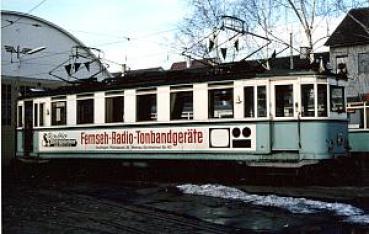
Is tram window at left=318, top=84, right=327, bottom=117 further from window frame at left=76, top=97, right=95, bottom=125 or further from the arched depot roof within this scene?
the arched depot roof

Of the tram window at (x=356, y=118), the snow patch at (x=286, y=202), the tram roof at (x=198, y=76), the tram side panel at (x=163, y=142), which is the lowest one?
the snow patch at (x=286, y=202)

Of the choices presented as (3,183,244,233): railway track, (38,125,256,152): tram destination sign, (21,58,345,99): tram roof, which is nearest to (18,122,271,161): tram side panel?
(38,125,256,152): tram destination sign

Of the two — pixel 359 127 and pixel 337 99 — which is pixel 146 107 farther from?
pixel 359 127

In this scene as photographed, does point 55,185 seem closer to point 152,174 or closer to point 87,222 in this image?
point 152,174

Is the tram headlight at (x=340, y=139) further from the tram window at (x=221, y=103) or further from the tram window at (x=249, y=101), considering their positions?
the tram window at (x=221, y=103)

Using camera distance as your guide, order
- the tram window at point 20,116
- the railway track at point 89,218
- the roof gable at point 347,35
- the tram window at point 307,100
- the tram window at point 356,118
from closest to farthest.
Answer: the railway track at point 89,218 → the tram window at point 307,100 → the tram window at point 20,116 → the tram window at point 356,118 → the roof gable at point 347,35

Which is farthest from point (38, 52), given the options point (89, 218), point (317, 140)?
point (89, 218)

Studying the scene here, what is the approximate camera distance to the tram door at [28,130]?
19.0m

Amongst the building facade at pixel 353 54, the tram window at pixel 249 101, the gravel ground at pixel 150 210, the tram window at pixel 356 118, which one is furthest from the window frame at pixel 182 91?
A: the building facade at pixel 353 54

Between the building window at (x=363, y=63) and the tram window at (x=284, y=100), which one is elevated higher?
the building window at (x=363, y=63)

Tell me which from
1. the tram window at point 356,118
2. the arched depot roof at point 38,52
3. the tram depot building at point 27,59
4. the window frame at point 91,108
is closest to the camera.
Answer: the window frame at point 91,108

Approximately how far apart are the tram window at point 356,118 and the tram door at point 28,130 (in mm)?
12481

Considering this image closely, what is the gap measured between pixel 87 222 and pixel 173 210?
1.89 m

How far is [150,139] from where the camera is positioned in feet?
49.7
